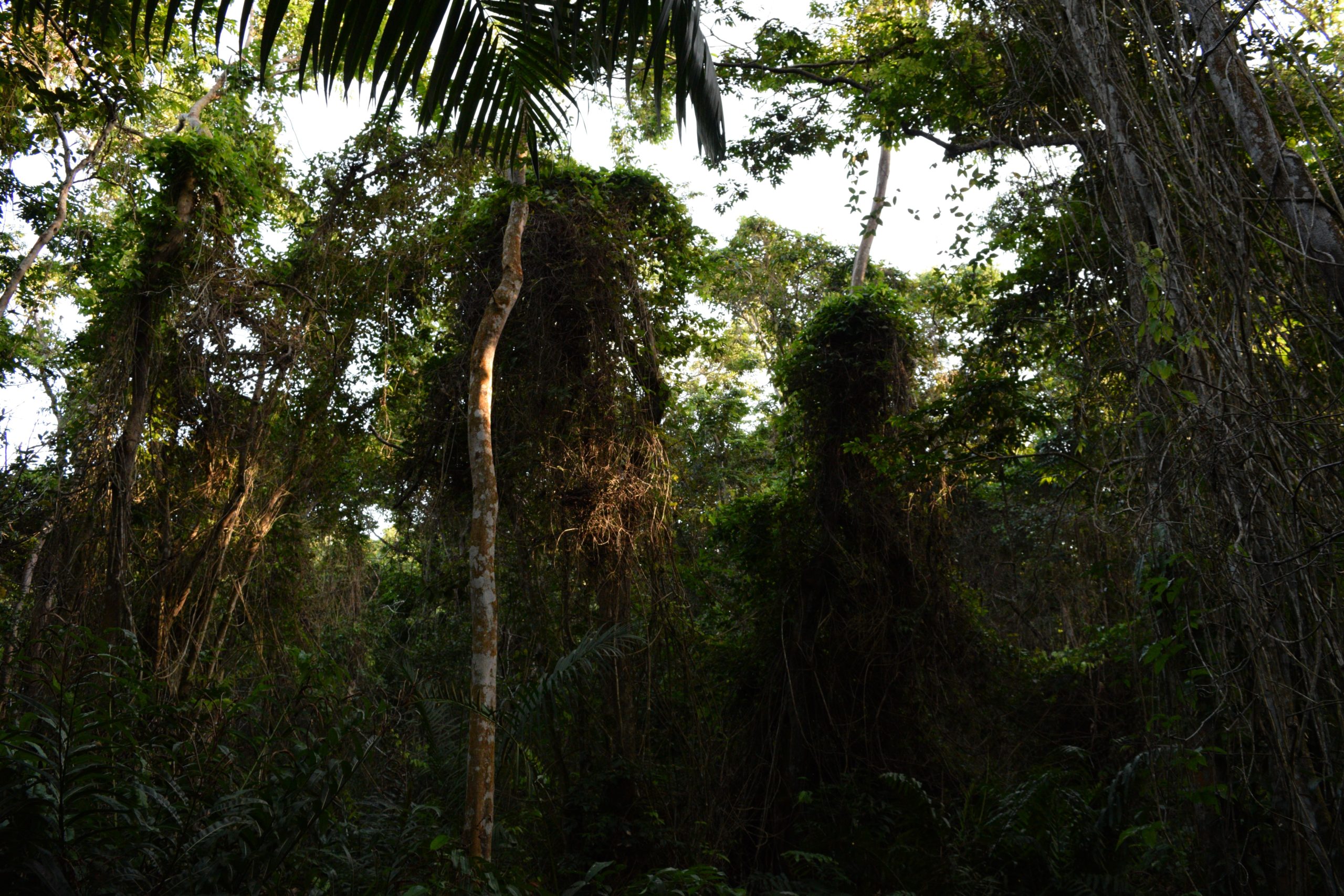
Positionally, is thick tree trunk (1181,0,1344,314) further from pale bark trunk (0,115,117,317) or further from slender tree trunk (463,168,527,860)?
pale bark trunk (0,115,117,317)

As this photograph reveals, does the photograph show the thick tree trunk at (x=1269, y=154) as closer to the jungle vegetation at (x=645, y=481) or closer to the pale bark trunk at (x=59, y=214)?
the jungle vegetation at (x=645, y=481)

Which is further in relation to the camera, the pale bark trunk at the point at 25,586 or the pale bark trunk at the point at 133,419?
the pale bark trunk at the point at 133,419

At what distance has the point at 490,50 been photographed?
2783 mm

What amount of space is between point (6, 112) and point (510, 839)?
524 centimetres

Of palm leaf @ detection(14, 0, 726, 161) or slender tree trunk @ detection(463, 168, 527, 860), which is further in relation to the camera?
slender tree trunk @ detection(463, 168, 527, 860)

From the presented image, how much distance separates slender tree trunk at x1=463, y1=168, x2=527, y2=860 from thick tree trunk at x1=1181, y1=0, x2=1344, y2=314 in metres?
3.59

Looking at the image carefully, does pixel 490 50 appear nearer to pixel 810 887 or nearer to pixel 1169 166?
pixel 1169 166

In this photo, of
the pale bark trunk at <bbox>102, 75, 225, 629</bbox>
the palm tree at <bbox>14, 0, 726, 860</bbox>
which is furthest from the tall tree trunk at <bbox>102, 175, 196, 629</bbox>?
the palm tree at <bbox>14, 0, 726, 860</bbox>

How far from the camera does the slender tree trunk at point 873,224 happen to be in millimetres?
10883

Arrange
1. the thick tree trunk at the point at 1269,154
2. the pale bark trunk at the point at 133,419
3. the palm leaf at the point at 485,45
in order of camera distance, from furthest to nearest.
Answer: the pale bark trunk at the point at 133,419 → the thick tree trunk at the point at 1269,154 → the palm leaf at the point at 485,45

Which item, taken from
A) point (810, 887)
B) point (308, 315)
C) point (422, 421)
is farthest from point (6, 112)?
point (810, 887)

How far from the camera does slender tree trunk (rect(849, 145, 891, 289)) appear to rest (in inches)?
428

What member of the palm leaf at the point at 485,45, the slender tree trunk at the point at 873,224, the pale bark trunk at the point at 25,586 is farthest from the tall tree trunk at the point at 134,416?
the slender tree trunk at the point at 873,224

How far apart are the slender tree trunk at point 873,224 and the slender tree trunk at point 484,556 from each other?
474 centimetres
